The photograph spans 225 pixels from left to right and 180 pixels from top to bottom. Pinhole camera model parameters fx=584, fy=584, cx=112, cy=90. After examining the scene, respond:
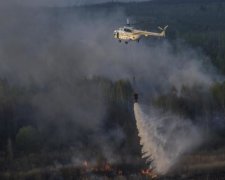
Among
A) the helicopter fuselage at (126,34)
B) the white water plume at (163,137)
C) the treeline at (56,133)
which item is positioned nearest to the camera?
the helicopter fuselage at (126,34)

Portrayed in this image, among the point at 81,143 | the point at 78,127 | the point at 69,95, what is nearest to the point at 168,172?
the point at 81,143

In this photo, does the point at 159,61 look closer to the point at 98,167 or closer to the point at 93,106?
the point at 93,106

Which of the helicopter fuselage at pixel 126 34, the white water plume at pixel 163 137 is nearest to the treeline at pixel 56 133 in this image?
the white water plume at pixel 163 137

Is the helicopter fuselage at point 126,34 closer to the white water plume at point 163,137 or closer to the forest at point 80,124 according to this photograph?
the white water plume at point 163,137

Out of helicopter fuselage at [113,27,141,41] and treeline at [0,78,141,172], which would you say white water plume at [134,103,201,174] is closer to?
treeline at [0,78,141,172]

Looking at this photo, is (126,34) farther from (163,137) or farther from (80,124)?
(80,124)

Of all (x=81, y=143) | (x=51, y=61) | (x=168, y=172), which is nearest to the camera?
(x=168, y=172)

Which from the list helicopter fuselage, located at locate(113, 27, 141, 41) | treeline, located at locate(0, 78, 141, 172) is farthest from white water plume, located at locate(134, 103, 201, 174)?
helicopter fuselage, located at locate(113, 27, 141, 41)

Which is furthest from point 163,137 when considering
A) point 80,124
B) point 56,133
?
point 56,133

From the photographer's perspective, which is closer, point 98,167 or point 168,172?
point 168,172
